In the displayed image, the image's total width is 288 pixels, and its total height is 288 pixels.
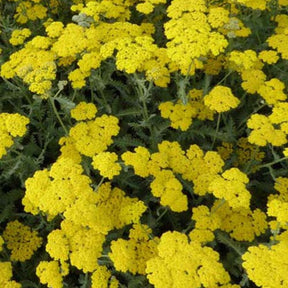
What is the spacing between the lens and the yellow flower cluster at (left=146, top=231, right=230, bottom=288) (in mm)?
2775

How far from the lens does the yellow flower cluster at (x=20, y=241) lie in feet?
11.6

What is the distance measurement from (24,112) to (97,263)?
1.96 meters

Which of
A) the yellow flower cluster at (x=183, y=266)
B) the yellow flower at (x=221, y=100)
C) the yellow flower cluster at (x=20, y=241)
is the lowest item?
the yellow flower cluster at (x=20, y=241)

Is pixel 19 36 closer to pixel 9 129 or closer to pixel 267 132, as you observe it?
pixel 9 129

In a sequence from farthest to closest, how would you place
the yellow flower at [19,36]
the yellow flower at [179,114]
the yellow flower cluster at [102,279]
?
1. the yellow flower at [19,36]
2. the yellow flower at [179,114]
3. the yellow flower cluster at [102,279]

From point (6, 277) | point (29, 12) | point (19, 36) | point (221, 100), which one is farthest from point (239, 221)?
point (29, 12)

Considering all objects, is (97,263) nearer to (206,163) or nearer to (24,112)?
(206,163)

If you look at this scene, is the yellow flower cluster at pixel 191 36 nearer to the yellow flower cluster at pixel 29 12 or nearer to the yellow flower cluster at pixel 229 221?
the yellow flower cluster at pixel 229 221

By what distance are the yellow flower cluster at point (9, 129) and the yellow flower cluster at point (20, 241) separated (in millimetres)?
686

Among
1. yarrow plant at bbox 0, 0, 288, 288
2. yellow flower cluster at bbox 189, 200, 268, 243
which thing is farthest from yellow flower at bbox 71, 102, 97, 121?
yellow flower cluster at bbox 189, 200, 268, 243

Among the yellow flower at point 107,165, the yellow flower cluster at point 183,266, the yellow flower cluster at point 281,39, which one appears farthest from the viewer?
the yellow flower cluster at point 281,39

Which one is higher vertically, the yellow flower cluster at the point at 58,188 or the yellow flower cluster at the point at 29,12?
the yellow flower cluster at the point at 29,12

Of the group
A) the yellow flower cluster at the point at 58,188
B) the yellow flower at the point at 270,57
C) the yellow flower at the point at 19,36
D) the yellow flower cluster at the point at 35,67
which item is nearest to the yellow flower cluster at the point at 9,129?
the yellow flower cluster at the point at 35,67

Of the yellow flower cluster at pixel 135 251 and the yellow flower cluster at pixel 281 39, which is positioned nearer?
the yellow flower cluster at pixel 135 251
